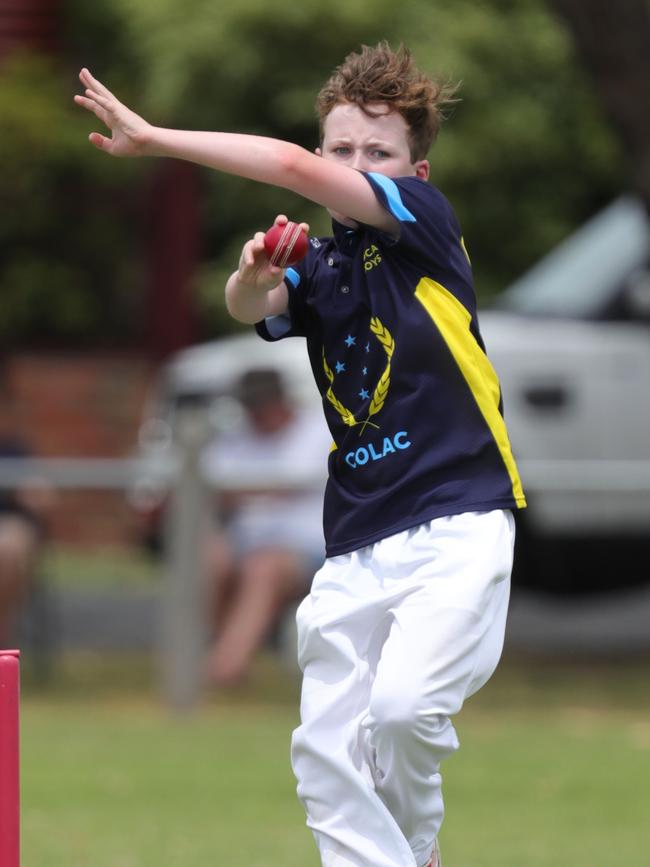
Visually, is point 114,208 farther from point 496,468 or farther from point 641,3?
point 496,468

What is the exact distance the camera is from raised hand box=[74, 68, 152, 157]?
349 cm

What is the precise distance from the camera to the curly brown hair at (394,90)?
3.87 meters

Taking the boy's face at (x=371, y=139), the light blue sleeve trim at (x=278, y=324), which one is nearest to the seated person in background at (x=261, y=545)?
the light blue sleeve trim at (x=278, y=324)

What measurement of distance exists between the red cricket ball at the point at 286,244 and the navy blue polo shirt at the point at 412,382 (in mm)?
239

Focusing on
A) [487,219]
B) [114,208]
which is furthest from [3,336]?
[487,219]

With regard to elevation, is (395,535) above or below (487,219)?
below

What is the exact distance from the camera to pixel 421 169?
4.04 m

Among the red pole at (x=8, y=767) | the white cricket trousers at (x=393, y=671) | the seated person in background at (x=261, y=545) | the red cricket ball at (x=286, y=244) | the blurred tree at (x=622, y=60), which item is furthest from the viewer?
the seated person in background at (x=261, y=545)

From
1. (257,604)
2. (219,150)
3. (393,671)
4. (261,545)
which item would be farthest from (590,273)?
(219,150)

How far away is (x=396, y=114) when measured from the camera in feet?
12.8

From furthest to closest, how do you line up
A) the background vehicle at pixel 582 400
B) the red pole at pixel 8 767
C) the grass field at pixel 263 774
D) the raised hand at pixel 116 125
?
the background vehicle at pixel 582 400 → the grass field at pixel 263 774 → the raised hand at pixel 116 125 → the red pole at pixel 8 767

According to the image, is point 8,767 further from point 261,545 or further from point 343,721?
point 261,545

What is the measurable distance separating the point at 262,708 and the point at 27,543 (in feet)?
5.10

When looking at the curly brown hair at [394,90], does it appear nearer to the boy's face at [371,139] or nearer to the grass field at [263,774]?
the boy's face at [371,139]
